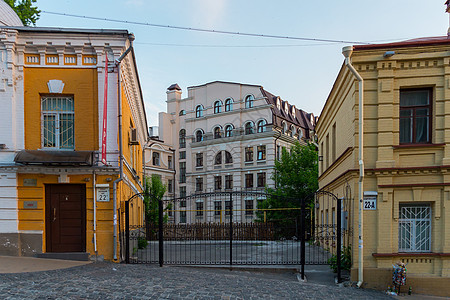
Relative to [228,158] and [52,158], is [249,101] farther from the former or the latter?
[52,158]

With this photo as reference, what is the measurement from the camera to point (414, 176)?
977 centimetres

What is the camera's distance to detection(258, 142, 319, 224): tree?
26.4m

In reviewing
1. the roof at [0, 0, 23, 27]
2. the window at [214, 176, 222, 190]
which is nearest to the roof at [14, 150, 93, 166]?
the roof at [0, 0, 23, 27]

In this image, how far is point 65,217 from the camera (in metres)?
10.9

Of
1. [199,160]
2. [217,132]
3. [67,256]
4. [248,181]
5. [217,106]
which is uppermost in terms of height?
[217,106]

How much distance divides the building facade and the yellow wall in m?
23.7

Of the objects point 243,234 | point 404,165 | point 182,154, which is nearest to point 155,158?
point 182,154

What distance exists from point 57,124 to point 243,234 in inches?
458

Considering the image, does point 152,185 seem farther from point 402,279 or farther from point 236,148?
point 402,279

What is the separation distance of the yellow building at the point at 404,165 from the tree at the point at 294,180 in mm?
15597

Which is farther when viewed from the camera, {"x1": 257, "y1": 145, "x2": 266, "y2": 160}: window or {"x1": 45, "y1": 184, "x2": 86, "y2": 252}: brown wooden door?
{"x1": 257, "y1": 145, "x2": 266, "y2": 160}: window

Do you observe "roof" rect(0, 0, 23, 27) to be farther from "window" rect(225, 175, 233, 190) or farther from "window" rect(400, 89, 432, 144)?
"window" rect(225, 175, 233, 190)

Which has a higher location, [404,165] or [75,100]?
[75,100]

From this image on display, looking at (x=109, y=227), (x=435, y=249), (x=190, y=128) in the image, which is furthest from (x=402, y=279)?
(x=190, y=128)
